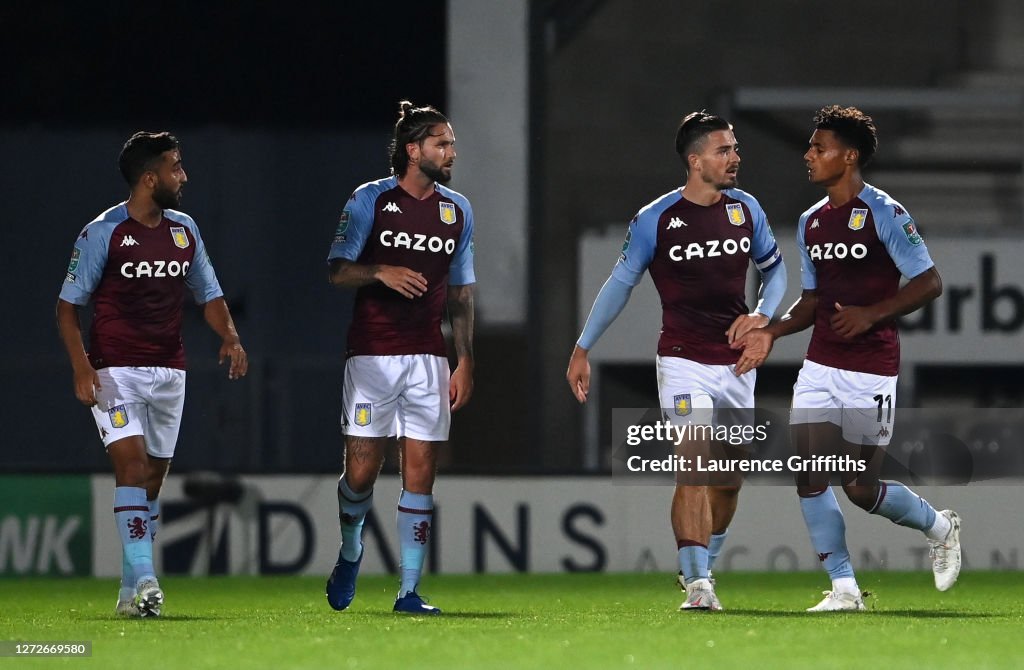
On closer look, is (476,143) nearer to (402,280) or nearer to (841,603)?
(402,280)

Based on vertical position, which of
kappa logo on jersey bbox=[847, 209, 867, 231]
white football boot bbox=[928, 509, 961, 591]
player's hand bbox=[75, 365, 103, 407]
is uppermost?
kappa logo on jersey bbox=[847, 209, 867, 231]

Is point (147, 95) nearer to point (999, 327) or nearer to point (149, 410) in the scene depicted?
point (999, 327)

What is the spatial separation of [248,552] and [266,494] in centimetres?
36

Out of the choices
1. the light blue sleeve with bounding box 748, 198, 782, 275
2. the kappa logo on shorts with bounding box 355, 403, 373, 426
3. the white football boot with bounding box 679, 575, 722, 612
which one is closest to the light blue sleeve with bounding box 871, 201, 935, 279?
the light blue sleeve with bounding box 748, 198, 782, 275

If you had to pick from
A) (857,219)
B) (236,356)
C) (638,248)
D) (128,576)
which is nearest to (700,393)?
(638,248)

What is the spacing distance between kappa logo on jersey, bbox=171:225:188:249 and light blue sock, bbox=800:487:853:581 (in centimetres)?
264

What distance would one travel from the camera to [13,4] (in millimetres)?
16969

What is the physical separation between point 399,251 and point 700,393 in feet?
4.25

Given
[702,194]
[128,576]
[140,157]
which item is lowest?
[128,576]

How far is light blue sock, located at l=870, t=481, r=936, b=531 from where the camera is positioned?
7582mm

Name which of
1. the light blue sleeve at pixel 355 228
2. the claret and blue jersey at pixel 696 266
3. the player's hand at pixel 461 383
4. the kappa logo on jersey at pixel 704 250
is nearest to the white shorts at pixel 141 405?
the light blue sleeve at pixel 355 228

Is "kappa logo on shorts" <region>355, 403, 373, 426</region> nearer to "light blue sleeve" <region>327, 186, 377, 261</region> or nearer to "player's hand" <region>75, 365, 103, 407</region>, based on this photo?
"light blue sleeve" <region>327, 186, 377, 261</region>

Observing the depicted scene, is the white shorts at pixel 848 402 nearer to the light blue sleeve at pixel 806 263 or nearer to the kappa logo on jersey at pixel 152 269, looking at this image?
the light blue sleeve at pixel 806 263

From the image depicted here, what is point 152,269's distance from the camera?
300 inches
